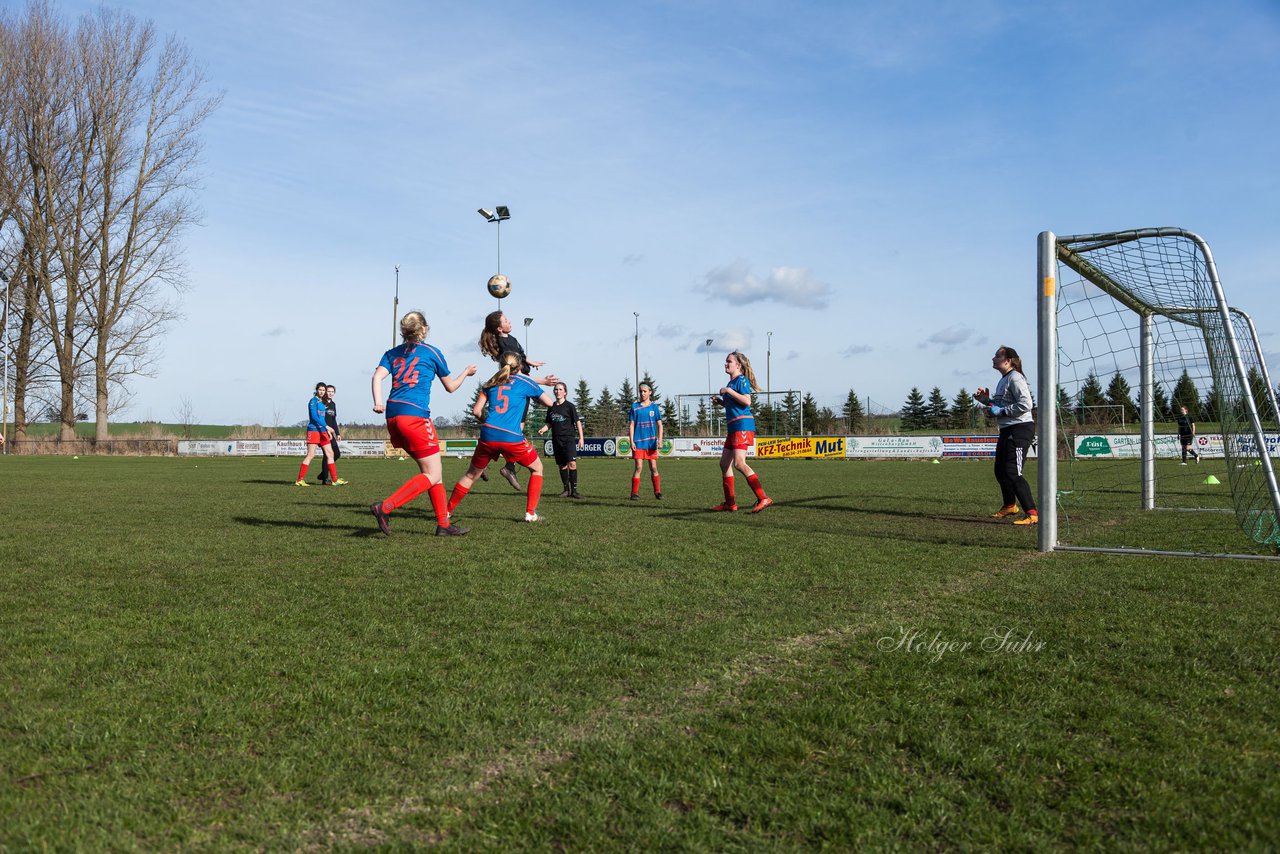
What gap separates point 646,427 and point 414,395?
638 centimetres

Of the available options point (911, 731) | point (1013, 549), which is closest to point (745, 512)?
point (1013, 549)

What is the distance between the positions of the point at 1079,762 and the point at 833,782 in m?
0.80

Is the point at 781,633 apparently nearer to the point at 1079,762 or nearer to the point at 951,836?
the point at 1079,762

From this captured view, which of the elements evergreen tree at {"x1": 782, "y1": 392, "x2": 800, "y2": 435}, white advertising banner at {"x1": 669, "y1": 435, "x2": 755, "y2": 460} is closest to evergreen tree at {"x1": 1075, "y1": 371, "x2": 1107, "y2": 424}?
white advertising banner at {"x1": 669, "y1": 435, "x2": 755, "y2": 460}

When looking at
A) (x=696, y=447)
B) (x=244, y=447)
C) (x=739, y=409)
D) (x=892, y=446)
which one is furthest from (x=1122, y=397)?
(x=244, y=447)

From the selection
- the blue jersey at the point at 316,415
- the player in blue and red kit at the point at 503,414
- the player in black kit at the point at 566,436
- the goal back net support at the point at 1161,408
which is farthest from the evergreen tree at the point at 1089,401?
the blue jersey at the point at 316,415

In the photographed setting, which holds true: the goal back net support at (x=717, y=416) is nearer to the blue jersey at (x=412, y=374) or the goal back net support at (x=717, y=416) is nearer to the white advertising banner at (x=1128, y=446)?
the white advertising banner at (x=1128, y=446)

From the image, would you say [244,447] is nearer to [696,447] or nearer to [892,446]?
[696,447]

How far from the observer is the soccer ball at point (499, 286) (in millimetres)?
9734

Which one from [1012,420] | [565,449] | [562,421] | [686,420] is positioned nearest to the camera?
[1012,420]

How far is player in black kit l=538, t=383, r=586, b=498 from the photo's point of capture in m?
13.7

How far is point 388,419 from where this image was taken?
764cm

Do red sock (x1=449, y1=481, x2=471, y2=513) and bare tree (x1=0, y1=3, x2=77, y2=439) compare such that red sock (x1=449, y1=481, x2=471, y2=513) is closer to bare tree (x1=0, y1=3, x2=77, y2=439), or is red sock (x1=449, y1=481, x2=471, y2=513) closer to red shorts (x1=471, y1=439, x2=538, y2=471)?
red shorts (x1=471, y1=439, x2=538, y2=471)

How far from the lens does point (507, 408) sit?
8.80 metres
